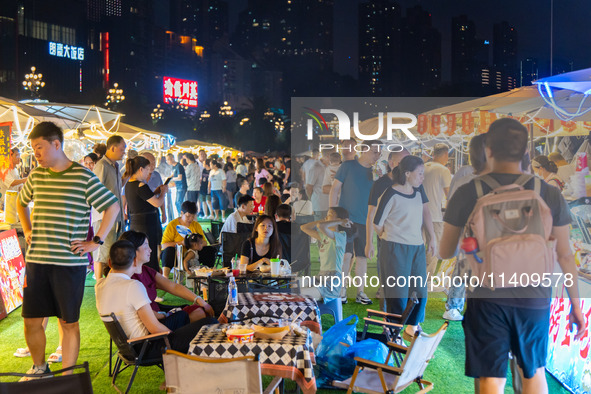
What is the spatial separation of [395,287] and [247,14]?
7776 inches

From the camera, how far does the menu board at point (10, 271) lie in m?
7.42

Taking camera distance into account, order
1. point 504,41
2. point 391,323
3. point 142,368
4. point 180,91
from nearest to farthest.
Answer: point 391,323, point 142,368, point 504,41, point 180,91

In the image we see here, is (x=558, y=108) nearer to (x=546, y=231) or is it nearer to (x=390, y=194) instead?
(x=390, y=194)

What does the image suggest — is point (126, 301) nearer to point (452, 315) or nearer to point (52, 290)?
point (52, 290)

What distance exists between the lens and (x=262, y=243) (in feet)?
24.5

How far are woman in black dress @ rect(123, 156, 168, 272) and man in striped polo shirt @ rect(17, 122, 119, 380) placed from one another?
9.44ft

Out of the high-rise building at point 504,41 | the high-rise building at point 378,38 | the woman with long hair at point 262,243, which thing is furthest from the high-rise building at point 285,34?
the woman with long hair at point 262,243

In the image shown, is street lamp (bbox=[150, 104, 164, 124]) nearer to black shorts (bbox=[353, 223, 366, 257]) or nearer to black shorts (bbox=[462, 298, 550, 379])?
black shorts (bbox=[353, 223, 366, 257])

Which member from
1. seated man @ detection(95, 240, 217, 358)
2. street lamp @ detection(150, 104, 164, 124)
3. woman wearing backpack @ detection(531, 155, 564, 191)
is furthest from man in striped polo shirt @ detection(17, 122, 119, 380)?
street lamp @ detection(150, 104, 164, 124)

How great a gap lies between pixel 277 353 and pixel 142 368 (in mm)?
2133

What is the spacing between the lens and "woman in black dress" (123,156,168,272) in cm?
776

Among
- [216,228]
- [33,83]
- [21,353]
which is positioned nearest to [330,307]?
[21,353]

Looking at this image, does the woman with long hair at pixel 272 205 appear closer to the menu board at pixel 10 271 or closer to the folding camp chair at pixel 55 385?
the menu board at pixel 10 271

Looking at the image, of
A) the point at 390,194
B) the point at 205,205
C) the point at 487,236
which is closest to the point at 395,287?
the point at 390,194
